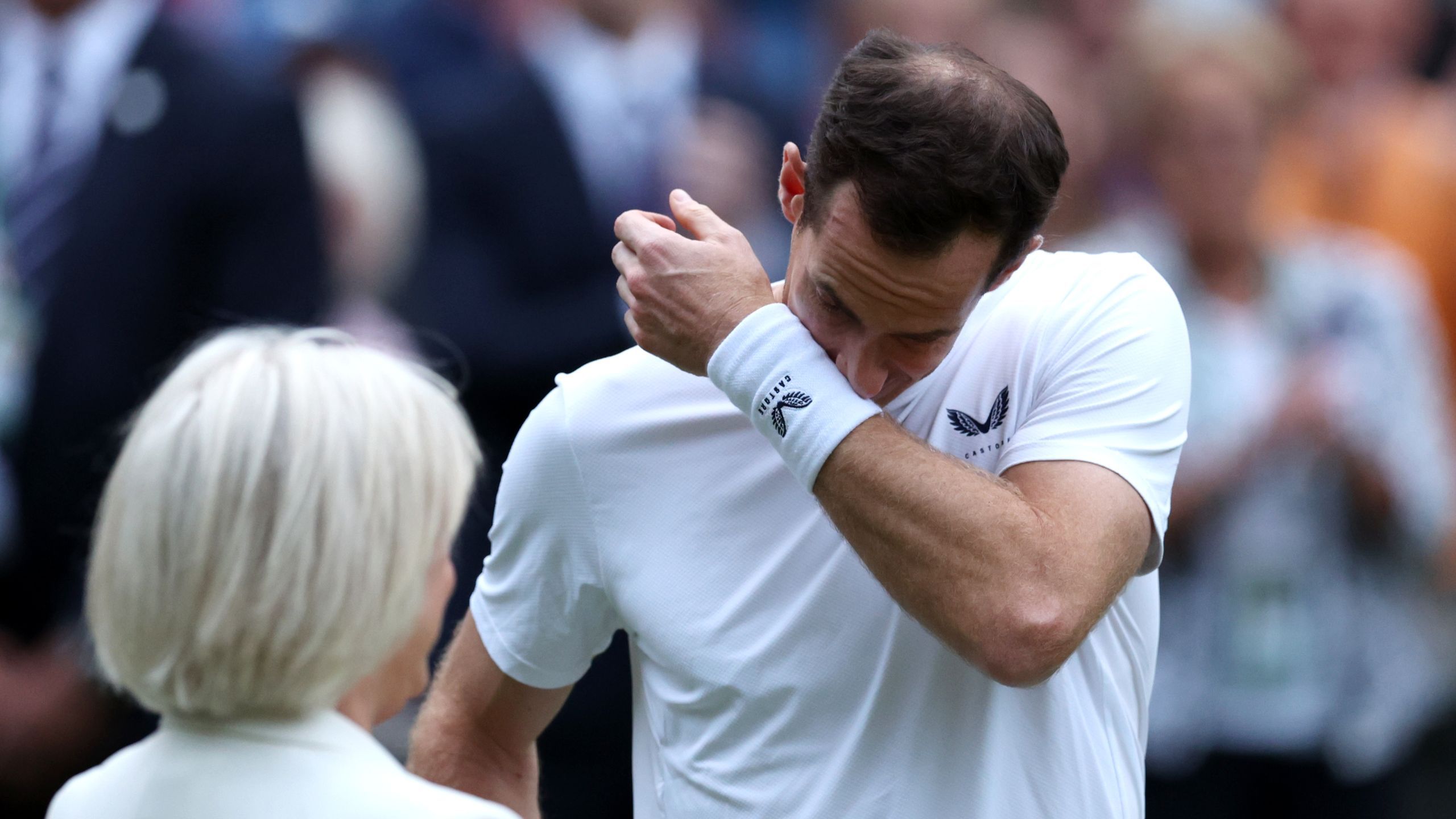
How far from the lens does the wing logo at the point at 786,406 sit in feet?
6.30

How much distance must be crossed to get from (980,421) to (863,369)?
0.60 ft

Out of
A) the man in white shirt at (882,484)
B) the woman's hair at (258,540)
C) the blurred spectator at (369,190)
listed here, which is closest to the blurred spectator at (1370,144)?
the blurred spectator at (369,190)

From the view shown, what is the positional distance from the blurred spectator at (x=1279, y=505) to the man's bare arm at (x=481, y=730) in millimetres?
2455

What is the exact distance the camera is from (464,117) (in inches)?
172

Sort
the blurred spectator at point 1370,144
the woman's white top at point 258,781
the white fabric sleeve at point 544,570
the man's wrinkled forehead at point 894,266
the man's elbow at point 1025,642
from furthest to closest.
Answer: the blurred spectator at point 1370,144
the white fabric sleeve at point 544,570
the man's wrinkled forehead at point 894,266
the man's elbow at point 1025,642
the woman's white top at point 258,781

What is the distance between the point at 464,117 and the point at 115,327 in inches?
44.0

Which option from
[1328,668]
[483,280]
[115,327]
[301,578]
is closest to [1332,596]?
[1328,668]

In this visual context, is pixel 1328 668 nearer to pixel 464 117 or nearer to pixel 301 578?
pixel 464 117

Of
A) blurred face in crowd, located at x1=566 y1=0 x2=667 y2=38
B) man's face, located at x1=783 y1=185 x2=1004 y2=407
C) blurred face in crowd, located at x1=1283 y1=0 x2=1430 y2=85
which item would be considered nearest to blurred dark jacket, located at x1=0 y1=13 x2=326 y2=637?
blurred face in crowd, located at x1=566 y1=0 x2=667 y2=38

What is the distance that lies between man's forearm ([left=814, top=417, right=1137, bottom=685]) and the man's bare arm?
77 centimetres

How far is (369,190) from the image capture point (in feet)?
15.1

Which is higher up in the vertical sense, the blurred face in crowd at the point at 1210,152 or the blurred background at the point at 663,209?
the blurred face in crowd at the point at 1210,152

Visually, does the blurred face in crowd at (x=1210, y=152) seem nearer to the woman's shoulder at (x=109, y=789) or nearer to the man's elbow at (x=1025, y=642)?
the man's elbow at (x=1025, y=642)

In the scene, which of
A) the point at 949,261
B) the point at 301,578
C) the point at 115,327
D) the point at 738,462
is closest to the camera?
the point at 301,578
